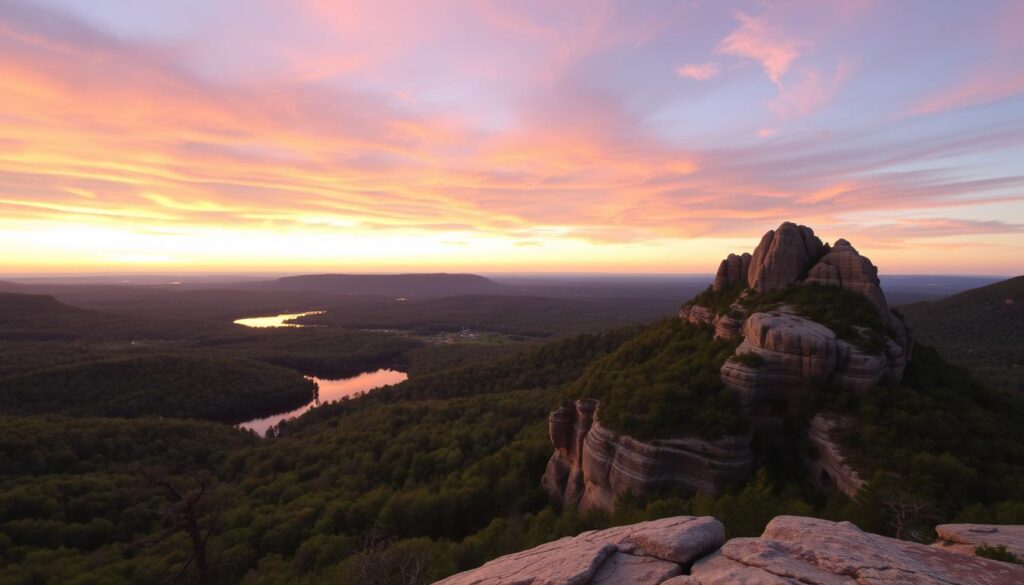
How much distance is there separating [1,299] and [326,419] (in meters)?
223

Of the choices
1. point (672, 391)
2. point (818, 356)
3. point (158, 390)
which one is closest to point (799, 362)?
point (818, 356)

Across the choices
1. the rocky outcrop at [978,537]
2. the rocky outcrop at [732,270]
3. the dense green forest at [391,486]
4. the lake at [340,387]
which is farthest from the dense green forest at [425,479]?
the lake at [340,387]

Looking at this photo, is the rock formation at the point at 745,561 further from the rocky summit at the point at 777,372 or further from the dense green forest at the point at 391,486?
the rocky summit at the point at 777,372

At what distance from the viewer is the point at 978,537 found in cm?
1155

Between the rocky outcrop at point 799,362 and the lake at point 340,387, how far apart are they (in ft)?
366

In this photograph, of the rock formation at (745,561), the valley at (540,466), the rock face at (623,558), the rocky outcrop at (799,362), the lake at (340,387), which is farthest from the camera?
the lake at (340,387)

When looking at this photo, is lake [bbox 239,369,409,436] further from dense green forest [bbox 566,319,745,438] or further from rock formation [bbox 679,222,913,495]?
rock formation [bbox 679,222,913,495]

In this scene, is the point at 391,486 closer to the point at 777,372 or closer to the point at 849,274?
the point at 777,372

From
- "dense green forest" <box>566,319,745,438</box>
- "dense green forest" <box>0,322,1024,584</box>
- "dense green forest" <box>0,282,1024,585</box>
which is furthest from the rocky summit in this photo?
"dense green forest" <box>0,322,1024,584</box>

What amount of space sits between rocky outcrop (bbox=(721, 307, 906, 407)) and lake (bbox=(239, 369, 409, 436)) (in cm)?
11151

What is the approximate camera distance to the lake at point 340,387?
109 metres

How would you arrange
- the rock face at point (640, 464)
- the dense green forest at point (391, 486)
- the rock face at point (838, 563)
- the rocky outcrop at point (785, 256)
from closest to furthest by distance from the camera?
the rock face at point (838, 563) → the dense green forest at point (391, 486) → the rock face at point (640, 464) → the rocky outcrop at point (785, 256)

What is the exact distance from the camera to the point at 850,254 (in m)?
29.6

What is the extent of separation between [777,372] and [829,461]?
515cm
